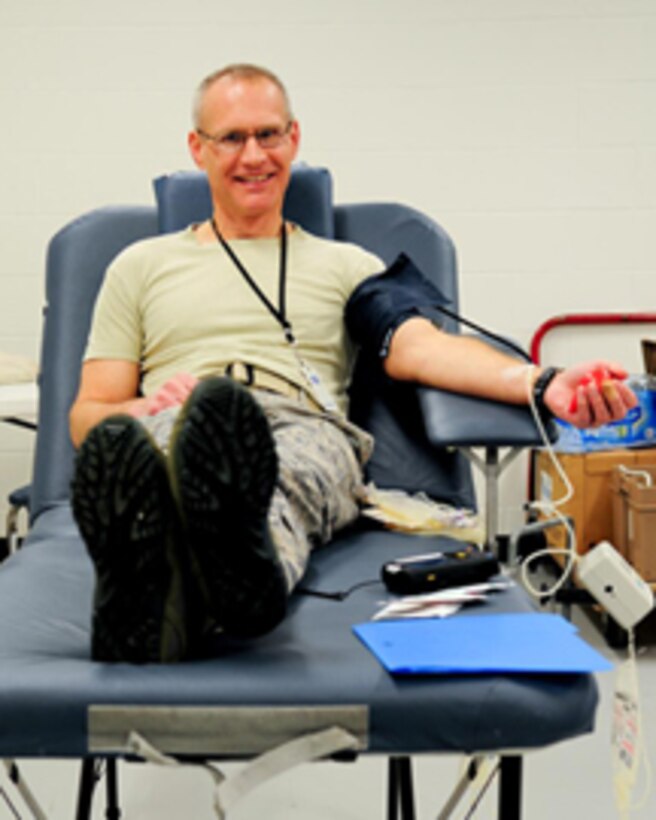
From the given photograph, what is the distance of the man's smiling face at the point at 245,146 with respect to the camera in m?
1.96

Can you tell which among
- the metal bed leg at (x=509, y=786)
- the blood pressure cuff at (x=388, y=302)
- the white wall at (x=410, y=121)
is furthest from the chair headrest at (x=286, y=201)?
the white wall at (x=410, y=121)

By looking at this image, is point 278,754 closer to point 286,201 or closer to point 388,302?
point 388,302

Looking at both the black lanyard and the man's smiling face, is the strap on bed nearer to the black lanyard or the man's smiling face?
the black lanyard

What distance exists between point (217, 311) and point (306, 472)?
1.89 ft

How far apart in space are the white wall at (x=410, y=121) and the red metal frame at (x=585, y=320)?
0.05 meters

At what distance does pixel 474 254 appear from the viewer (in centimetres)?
376

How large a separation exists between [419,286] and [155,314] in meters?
0.46

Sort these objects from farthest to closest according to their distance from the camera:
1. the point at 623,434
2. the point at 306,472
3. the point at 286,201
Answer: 1. the point at 623,434
2. the point at 286,201
3. the point at 306,472

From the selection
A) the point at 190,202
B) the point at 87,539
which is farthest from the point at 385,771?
the point at 87,539

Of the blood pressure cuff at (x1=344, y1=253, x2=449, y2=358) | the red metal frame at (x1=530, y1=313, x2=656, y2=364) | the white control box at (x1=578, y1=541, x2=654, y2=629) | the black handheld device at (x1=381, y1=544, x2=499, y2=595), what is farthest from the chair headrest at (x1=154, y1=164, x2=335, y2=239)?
the red metal frame at (x1=530, y1=313, x2=656, y2=364)

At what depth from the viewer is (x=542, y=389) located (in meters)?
1.53

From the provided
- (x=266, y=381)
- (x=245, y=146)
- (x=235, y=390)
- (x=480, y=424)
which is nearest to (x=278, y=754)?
(x=235, y=390)

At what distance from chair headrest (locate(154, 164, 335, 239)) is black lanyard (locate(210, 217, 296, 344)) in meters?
0.11

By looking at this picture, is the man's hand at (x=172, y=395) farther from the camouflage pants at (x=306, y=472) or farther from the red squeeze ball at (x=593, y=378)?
the red squeeze ball at (x=593, y=378)
